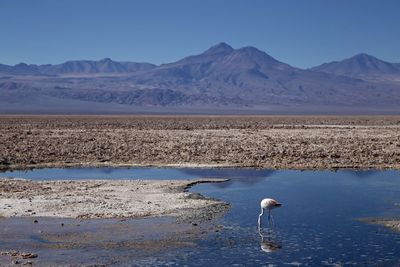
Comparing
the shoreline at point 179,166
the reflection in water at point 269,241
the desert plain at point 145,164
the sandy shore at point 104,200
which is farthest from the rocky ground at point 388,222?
the shoreline at point 179,166

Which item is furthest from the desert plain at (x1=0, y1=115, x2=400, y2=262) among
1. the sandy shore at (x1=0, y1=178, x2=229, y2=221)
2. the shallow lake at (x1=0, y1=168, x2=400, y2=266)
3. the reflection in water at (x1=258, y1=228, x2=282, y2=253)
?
the reflection in water at (x1=258, y1=228, x2=282, y2=253)

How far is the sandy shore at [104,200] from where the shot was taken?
17141mm

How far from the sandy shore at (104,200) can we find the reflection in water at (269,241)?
→ 2.30 metres

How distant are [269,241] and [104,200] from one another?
264 inches

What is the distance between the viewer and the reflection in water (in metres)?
13.4

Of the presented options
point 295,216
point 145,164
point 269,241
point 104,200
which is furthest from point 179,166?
point 269,241

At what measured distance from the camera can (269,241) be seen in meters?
14.0

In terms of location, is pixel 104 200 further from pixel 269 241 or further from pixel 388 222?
pixel 388 222

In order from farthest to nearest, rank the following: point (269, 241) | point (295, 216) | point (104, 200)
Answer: point (104, 200), point (295, 216), point (269, 241)

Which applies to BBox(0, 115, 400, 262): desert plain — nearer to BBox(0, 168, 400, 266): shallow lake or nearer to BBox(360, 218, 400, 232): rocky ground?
BBox(360, 218, 400, 232): rocky ground

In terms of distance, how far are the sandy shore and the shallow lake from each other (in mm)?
963

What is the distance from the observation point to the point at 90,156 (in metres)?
31.6

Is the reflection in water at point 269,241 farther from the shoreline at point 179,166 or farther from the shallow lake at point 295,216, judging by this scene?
the shoreline at point 179,166

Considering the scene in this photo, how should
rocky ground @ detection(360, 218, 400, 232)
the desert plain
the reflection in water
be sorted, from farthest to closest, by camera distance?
the desert plain < rocky ground @ detection(360, 218, 400, 232) < the reflection in water
